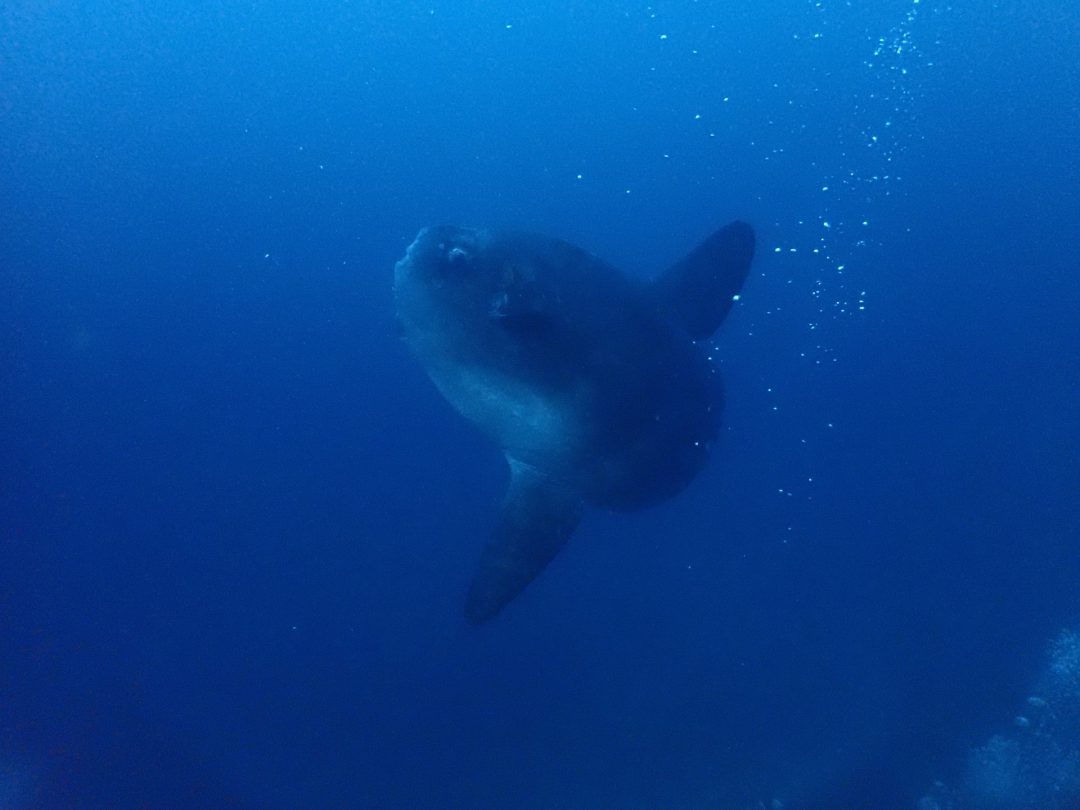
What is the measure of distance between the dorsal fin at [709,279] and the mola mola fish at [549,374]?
202mm

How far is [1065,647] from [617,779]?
5.94 meters

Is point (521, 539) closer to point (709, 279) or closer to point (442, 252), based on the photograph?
point (442, 252)

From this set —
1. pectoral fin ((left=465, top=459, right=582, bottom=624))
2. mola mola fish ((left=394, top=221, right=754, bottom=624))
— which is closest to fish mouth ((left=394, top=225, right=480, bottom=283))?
mola mola fish ((left=394, top=221, right=754, bottom=624))

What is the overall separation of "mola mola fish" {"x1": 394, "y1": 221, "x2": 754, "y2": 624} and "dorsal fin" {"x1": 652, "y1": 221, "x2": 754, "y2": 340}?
0.20 m

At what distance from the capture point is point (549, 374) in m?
5.53

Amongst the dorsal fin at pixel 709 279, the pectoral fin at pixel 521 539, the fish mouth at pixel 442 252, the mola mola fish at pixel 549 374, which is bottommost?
the pectoral fin at pixel 521 539

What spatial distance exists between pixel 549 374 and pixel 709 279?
1800mm

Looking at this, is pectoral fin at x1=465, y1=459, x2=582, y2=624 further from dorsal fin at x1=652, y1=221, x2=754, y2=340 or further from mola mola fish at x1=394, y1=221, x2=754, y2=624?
dorsal fin at x1=652, y1=221, x2=754, y2=340

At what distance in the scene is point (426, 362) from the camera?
19.4 feet

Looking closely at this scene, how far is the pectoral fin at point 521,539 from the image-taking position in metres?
5.46

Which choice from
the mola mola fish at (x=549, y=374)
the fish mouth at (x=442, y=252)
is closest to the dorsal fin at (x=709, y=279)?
the mola mola fish at (x=549, y=374)

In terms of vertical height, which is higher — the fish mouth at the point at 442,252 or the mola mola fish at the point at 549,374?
the fish mouth at the point at 442,252

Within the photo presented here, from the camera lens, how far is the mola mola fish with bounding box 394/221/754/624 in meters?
5.41

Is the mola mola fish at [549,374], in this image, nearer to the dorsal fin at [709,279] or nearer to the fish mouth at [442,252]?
the fish mouth at [442,252]
